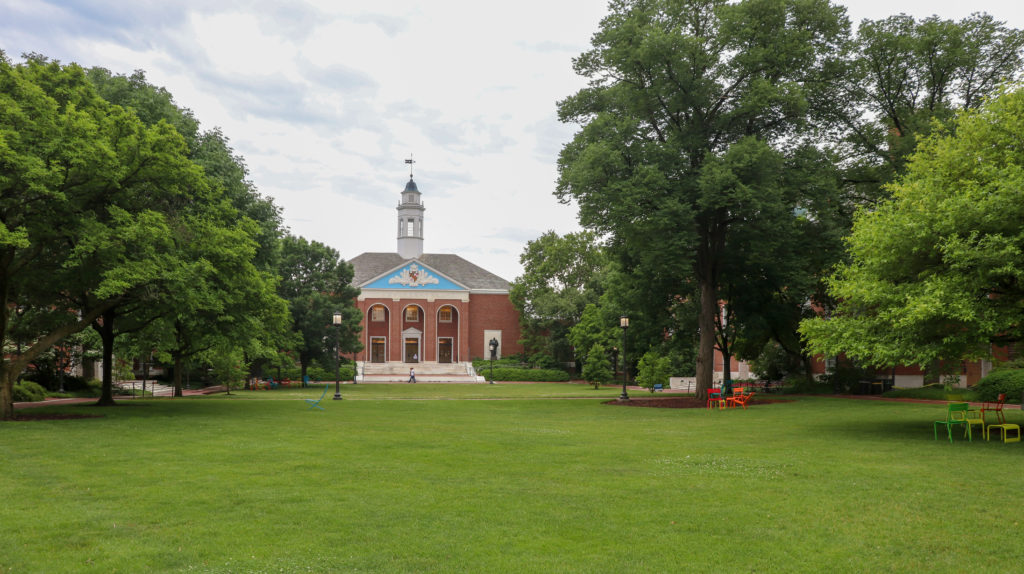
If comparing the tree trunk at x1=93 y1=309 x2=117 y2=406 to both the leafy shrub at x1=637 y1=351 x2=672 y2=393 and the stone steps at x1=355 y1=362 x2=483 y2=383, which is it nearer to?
the leafy shrub at x1=637 y1=351 x2=672 y2=393

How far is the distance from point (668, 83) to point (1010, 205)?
47.2 feet

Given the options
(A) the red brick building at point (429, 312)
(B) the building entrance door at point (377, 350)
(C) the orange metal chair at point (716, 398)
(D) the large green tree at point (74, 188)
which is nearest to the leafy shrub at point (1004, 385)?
(C) the orange metal chair at point (716, 398)

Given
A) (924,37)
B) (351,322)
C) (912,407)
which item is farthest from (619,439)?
(351,322)

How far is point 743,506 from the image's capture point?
8.20 meters

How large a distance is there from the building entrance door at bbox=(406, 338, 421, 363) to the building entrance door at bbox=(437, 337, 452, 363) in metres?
2.29

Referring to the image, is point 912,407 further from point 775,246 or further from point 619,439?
point 619,439

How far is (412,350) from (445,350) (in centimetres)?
344

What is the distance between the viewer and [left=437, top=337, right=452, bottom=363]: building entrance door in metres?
71.4

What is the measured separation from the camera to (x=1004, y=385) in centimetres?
2239

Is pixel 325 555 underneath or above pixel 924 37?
underneath

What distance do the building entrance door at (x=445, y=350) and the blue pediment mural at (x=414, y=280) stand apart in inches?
211

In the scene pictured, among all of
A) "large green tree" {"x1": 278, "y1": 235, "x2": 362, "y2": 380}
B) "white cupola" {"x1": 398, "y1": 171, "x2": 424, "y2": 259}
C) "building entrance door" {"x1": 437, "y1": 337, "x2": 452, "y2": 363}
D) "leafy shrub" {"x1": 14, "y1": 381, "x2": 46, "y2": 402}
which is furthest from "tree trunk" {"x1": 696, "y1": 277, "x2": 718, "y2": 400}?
"white cupola" {"x1": 398, "y1": 171, "x2": 424, "y2": 259}

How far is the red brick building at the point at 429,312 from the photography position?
69312mm

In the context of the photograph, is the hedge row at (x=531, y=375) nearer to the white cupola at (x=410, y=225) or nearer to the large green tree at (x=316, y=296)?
the large green tree at (x=316, y=296)
